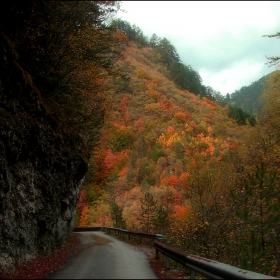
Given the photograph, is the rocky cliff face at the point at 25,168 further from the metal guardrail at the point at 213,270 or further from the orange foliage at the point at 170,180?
the orange foliage at the point at 170,180

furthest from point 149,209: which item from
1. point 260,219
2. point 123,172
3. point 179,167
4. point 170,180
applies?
point 123,172

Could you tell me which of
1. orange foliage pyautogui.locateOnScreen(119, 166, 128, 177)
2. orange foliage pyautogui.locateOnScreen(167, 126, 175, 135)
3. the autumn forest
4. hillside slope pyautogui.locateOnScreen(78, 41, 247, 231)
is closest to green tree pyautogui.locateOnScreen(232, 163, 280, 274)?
the autumn forest

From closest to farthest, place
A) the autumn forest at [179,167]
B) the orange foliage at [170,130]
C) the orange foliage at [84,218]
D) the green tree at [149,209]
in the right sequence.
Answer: the autumn forest at [179,167]
the green tree at [149,209]
the orange foliage at [84,218]
the orange foliage at [170,130]

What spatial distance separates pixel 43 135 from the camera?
13.1 m

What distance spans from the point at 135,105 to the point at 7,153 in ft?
309

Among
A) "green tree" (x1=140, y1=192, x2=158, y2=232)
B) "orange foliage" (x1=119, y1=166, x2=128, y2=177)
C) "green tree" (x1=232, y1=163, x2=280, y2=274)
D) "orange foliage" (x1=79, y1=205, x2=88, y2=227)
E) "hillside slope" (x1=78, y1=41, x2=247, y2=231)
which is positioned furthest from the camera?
"orange foliage" (x1=119, y1=166, x2=128, y2=177)

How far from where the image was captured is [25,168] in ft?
39.2

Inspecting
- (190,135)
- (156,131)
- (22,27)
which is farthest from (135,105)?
(22,27)

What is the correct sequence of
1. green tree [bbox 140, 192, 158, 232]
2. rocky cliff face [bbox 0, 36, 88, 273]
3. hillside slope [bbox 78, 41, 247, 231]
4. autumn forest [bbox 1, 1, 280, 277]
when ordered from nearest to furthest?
1. rocky cliff face [bbox 0, 36, 88, 273]
2. autumn forest [bbox 1, 1, 280, 277]
3. green tree [bbox 140, 192, 158, 232]
4. hillside slope [bbox 78, 41, 247, 231]

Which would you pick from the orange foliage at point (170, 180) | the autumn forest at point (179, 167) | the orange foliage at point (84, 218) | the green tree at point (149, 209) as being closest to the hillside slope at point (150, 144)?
the orange foliage at point (84, 218)

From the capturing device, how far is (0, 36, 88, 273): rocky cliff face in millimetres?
9883

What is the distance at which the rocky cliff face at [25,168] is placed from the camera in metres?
9.88

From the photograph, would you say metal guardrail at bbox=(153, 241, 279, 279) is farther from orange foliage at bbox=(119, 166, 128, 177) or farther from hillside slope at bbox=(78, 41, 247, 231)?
orange foliage at bbox=(119, 166, 128, 177)

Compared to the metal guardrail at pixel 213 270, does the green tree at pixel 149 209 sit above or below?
below
